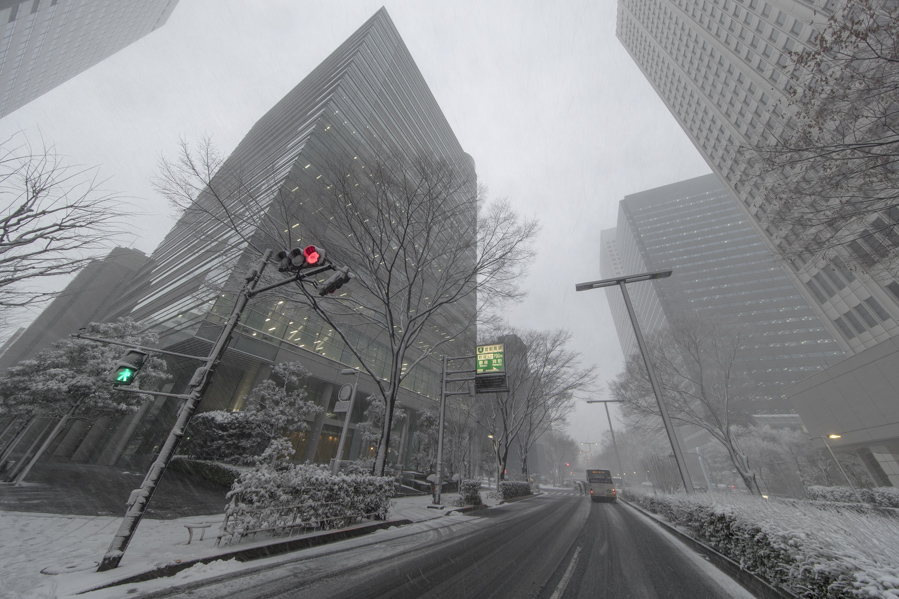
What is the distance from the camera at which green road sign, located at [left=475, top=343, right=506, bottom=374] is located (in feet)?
44.7

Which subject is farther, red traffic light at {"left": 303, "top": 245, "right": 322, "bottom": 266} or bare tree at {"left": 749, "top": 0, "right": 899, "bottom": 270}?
bare tree at {"left": 749, "top": 0, "right": 899, "bottom": 270}

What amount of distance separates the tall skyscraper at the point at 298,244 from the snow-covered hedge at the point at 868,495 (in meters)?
21.6

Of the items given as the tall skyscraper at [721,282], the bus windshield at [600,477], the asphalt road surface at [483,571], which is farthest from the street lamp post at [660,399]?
the tall skyscraper at [721,282]

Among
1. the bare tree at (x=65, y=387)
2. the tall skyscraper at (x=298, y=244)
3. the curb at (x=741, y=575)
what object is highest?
the tall skyscraper at (x=298, y=244)

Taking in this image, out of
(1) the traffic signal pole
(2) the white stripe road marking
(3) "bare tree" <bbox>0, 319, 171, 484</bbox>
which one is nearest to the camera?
(1) the traffic signal pole

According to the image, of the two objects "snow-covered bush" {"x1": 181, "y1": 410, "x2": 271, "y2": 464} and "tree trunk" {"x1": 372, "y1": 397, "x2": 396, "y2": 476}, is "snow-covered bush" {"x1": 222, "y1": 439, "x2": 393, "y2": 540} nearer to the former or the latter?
"tree trunk" {"x1": 372, "y1": 397, "x2": 396, "y2": 476}

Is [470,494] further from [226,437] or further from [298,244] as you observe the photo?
[298,244]

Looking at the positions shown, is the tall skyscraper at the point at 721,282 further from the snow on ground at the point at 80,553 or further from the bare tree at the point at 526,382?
the snow on ground at the point at 80,553

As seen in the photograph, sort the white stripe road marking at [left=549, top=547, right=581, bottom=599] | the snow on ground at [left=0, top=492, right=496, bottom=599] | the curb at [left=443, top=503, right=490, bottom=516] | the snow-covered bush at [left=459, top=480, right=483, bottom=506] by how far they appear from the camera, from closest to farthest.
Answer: the snow on ground at [left=0, top=492, right=496, bottom=599], the white stripe road marking at [left=549, top=547, right=581, bottom=599], the curb at [left=443, top=503, right=490, bottom=516], the snow-covered bush at [left=459, top=480, right=483, bottom=506]

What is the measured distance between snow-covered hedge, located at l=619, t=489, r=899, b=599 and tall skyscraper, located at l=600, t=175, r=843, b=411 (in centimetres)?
4909

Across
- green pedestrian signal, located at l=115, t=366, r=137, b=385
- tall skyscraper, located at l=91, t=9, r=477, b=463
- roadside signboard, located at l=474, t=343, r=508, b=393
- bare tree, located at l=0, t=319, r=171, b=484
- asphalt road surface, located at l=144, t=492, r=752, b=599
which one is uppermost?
tall skyscraper, located at l=91, t=9, r=477, b=463

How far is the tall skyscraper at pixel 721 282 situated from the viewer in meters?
62.1

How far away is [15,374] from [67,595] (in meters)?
20.1

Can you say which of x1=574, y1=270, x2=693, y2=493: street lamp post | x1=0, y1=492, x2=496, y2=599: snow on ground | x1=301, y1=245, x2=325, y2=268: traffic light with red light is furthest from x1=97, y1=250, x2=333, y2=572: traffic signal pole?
x1=574, y1=270, x2=693, y2=493: street lamp post
